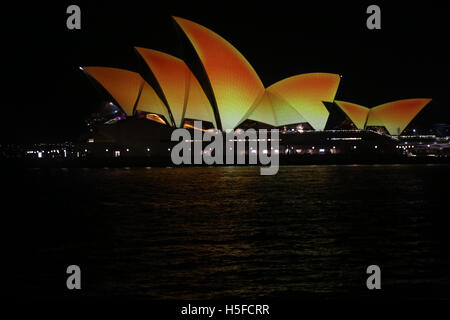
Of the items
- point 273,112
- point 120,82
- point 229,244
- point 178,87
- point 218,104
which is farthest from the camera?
point 273,112

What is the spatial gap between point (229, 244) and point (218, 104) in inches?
1383

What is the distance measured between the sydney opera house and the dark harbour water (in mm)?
18890

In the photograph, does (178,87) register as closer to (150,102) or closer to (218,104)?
(218,104)

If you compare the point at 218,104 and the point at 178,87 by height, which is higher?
the point at 178,87

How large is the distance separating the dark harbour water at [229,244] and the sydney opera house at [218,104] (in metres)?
18.9

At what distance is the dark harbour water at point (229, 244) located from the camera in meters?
9.70

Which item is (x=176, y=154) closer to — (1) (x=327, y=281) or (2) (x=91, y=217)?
(2) (x=91, y=217)

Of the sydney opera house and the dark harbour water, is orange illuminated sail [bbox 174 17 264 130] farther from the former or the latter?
the dark harbour water

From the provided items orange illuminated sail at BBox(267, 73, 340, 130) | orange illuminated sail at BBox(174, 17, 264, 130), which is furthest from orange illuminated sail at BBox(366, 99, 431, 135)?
orange illuminated sail at BBox(174, 17, 264, 130)

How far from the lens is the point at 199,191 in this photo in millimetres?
28797

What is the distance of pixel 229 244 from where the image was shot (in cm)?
1410

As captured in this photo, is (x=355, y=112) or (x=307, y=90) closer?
(x=307, y=90)

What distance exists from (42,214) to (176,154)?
136 ft

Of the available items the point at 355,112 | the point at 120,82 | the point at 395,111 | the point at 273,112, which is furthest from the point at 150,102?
the point at 395,111
